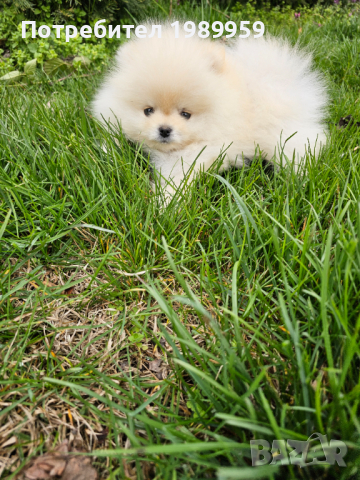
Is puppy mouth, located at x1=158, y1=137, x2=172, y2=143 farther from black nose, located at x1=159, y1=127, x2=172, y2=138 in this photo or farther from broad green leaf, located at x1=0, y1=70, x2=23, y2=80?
broad green leaf, located at x1=0, y1=70, x2=23, y2=80

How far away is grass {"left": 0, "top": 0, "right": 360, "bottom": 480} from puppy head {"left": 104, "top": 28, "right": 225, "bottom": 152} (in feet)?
0.75

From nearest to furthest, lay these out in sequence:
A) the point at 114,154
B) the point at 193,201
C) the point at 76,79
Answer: the point at 193,201 < the point at 114,154 < the point at 76,79

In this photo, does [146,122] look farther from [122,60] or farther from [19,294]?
[19,294]

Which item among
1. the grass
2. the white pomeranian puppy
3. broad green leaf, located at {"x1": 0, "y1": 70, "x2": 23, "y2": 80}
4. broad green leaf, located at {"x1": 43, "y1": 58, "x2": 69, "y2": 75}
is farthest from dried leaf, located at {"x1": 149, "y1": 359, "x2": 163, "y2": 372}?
broad green leaf, located at {"x1": 43, "y1": 58, "x2": 69, "y2": 75}

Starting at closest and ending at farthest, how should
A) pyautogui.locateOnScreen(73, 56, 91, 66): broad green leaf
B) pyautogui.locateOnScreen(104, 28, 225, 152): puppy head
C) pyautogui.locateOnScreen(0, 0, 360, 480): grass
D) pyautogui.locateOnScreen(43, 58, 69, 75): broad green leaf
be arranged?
pyautogui.locateOnScreen(0, 0, 360, 480): grass < pyautogui.locateOnScreen(104, 28, 225, 152): puppy head < pyautogui.locateOnScreen(43, 58, 69, 75): broad green leaf < pyautogui.locateOnScreen(73, 56, 91, 66): broad green leaf

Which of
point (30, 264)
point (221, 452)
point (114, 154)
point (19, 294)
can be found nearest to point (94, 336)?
point (19, 294)

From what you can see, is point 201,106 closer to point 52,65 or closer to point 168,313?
point 168,313

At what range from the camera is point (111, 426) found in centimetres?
101

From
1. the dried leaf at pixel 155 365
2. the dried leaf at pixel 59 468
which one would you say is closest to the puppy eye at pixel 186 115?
the dried leaf at pixel 155 365

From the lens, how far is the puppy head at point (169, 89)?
186 centimetres

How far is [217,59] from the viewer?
6.46 ft

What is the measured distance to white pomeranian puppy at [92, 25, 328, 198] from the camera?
74.2 inches

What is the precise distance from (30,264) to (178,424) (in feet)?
3.22

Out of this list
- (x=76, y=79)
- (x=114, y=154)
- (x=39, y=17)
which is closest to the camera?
(x=114, y=154)
